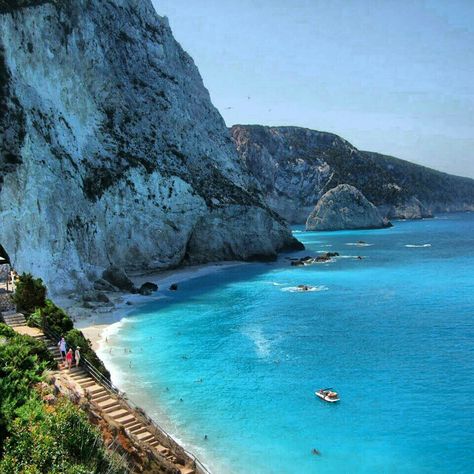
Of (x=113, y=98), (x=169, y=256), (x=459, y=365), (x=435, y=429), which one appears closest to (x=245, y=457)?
(x=435, y=429)

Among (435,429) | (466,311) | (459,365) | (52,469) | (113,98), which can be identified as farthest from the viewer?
(113,98)

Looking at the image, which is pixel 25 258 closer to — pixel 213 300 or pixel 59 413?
pixel 213 300

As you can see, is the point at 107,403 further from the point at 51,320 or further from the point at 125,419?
the point at 51,320

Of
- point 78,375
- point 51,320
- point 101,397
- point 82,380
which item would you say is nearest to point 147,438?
point 101,397

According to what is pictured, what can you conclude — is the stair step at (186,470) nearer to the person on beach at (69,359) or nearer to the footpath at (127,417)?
the footpath at (127,417)

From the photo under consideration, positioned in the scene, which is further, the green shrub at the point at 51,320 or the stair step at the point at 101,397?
the green shrub at the point at 51,320

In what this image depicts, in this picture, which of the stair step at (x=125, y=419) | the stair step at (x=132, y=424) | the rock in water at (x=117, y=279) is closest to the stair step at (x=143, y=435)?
the stair step at (x=132, y=424)
